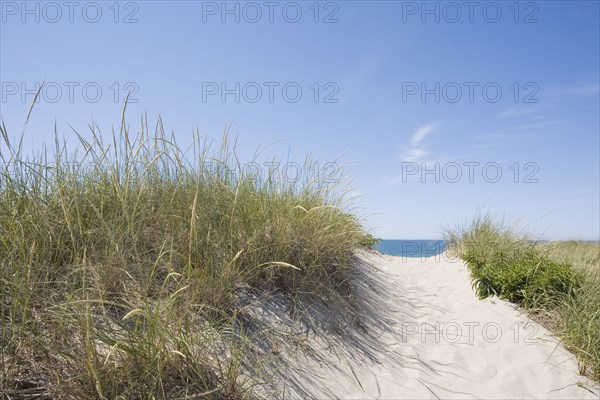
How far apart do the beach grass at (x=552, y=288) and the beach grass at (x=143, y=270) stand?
2689mm

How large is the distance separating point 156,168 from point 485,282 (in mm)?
5602

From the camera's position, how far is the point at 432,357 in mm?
4281

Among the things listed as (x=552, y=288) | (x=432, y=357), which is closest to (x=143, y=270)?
(x=432, y=357)

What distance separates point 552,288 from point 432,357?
2539 mm

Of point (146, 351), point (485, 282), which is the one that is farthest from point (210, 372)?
point (485, 282)

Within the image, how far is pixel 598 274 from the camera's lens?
5391 mm

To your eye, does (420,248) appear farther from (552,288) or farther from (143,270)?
(143,270)

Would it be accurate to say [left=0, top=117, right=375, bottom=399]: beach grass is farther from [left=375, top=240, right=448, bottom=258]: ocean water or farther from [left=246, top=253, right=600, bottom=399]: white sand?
[left=375, top=240, right=448, bottom=258]: ocean water

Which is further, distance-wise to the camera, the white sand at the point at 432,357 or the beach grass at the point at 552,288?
the beach grass at the point at 552,288

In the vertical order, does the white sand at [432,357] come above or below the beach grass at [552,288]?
below

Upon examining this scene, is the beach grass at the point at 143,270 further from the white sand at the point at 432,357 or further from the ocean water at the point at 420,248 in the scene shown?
the ocean water at the point at 420,248

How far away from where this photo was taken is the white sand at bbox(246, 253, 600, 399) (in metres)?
3.39

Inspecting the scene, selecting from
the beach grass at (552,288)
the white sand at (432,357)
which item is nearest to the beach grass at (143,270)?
the white sand at (432,357)

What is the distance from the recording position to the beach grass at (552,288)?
430cm
